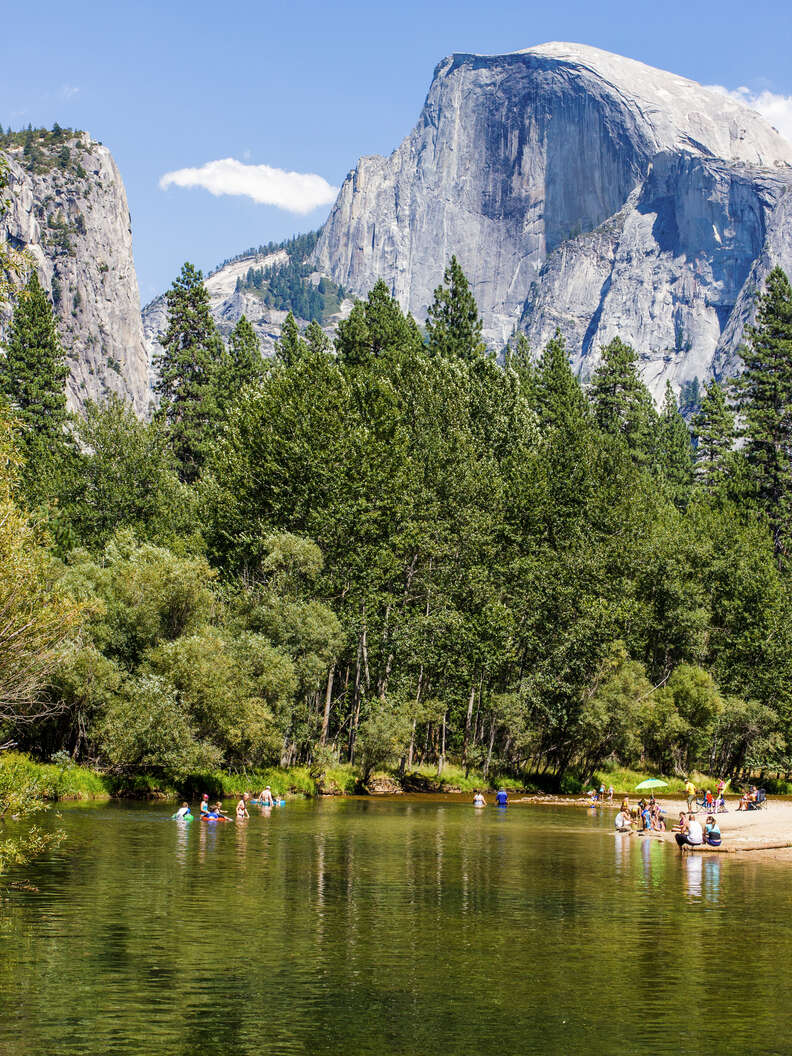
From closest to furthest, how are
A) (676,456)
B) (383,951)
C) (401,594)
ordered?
(383,951) → (401,594) → (676,456)

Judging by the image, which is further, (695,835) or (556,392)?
(556,392)

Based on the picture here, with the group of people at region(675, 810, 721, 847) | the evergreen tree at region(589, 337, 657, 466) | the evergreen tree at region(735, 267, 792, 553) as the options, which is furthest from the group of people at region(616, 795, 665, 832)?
the evergreen tree at region(589, 337, 657, 466)

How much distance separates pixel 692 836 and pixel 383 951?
27661 millimetres

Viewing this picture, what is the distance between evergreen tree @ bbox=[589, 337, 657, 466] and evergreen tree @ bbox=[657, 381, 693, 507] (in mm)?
3179

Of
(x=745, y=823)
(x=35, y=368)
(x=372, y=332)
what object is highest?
(x=372, y=332)

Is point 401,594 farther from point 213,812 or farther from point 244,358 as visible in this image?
point 244,358

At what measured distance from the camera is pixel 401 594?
8169 centimetres

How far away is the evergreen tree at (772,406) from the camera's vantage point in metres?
114

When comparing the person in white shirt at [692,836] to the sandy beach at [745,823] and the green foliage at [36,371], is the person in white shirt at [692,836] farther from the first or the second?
the green foliage at [36,371]

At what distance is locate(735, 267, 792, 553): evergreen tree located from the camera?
114188 mm

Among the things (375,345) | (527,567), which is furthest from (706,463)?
(527,567)

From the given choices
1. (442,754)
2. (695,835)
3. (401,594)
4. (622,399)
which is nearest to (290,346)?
(401,594)

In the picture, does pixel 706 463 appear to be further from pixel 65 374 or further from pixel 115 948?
pixel 115 948

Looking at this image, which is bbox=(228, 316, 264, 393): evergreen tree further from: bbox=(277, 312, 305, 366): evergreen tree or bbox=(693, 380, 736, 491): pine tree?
bbox=(693, 380, 736, 491): pine tree
